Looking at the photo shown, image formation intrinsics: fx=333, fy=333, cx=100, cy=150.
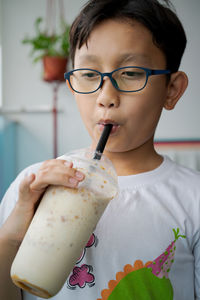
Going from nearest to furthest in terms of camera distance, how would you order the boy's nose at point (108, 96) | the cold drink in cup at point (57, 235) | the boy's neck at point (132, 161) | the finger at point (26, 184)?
1. the cold drink in cup at point (57, 235)
2. the finger at point (26, 184)
3. the boy's nose at point (108, 96)
4. the boy's neck at point (132, 161)

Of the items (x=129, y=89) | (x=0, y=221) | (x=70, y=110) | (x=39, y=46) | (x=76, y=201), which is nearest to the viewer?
(x=76, y=201)

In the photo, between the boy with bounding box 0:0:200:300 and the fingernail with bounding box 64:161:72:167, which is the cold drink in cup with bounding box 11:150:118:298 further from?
the boy with bounding box 0:0:200:300

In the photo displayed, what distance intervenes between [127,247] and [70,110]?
224 cm

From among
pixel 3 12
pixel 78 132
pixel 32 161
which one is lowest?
pixel 32 161

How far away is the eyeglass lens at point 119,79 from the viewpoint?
2.56 ft

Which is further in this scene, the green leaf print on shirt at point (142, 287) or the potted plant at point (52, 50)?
the potted plant at point (52, 50)

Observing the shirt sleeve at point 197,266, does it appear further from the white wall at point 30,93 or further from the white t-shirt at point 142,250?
the white wall at point 30,93

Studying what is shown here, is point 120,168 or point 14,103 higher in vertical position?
point 120,168

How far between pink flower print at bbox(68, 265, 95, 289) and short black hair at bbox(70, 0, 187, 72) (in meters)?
0.55

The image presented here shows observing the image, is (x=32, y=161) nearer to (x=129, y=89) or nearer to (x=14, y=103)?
(x=14, y=103)

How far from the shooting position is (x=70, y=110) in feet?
9.64

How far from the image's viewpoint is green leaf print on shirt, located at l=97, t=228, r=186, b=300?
77cm

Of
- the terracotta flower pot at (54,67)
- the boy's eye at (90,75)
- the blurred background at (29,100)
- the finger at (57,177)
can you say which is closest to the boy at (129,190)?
the boy's eye at (90,75)

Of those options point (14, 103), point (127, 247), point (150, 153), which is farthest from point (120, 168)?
point (14, 103)
